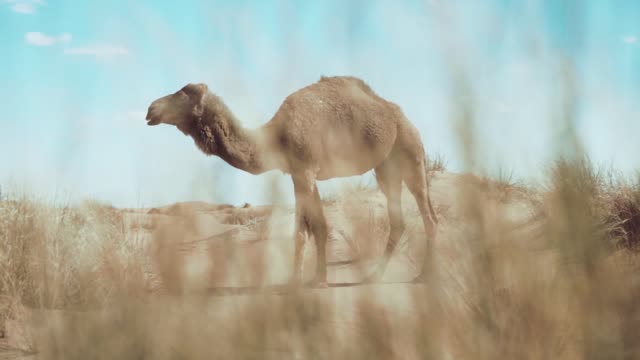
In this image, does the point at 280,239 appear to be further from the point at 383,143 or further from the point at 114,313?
the point at 383,143

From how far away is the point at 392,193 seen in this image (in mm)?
8102

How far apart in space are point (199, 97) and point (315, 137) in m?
1.23

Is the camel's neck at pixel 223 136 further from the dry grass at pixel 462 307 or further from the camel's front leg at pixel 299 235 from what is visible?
the dry grass at pixel 462 307

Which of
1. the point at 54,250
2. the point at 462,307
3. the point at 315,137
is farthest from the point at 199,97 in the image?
the point at 462,307

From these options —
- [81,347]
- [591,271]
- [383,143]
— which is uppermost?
[383,143]

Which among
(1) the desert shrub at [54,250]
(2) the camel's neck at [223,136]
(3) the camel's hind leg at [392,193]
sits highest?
(2) the camel's neck at [223,136]

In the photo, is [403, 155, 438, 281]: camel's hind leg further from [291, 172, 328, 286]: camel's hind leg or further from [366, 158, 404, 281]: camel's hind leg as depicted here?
[291, 172, 328, 286]: camel's hind leg

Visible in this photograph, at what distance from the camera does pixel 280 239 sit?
2.69m

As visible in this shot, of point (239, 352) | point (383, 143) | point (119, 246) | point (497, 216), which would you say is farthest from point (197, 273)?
point (383, 143)

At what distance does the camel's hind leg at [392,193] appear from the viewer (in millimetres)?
7961

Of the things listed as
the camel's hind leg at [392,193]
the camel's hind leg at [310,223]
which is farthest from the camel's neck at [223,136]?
the camel's hind leg at [392,193]

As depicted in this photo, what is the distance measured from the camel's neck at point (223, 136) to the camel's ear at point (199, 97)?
0.24 ft

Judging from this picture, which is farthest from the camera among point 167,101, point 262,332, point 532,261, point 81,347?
point 167,101

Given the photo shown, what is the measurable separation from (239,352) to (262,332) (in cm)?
17
